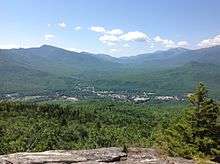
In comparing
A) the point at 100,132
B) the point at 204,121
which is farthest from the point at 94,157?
the point at 100,132

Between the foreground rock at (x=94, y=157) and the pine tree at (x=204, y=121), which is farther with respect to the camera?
the pine tree at (x=204, y=121)

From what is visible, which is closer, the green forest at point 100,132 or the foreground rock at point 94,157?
the foreground rock at point 94,157

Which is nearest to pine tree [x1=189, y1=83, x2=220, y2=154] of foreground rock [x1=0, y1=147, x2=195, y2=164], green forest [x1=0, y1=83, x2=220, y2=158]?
green forest [x1=0, y1=83, x2=220, y2=158]

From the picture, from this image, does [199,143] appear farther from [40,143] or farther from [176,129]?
[40,143]

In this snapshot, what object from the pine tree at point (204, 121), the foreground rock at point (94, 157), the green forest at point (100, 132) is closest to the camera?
the foreground rock at point (94, 157)

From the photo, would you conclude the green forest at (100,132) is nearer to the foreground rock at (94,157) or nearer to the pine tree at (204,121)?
the pine tree at (204,121)

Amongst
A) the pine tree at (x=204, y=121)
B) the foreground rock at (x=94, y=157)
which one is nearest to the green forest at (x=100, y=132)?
the pine tree at (x=204, y=121)

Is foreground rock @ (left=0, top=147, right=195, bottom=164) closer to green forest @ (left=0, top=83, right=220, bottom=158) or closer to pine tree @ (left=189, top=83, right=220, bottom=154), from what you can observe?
green forest @ (left=0, top=83, right=220, bottom=158)

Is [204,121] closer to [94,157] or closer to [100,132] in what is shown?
[94,157]

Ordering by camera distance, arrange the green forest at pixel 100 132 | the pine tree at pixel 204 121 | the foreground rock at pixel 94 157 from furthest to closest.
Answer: the green forest at pixel 100 132 < the pine tree at pixel 204 121 < the foreground rock at pixel 94 157

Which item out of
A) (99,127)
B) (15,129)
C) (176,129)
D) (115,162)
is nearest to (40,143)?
(15,129)
